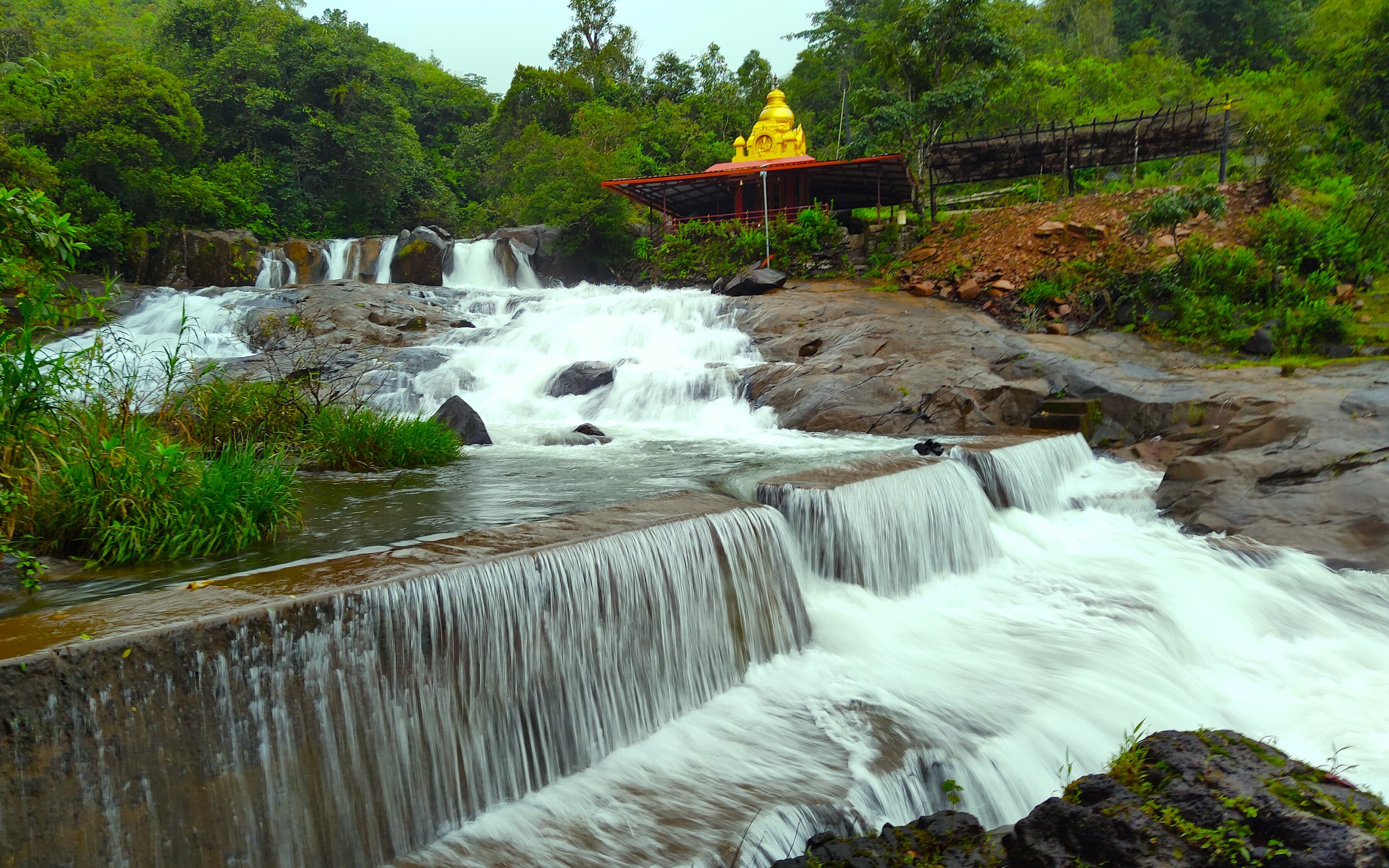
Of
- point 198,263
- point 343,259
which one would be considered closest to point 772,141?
point 343,259

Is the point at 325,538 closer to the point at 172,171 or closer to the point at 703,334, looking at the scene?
the point at 703,334

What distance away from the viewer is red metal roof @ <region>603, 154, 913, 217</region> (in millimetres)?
23442

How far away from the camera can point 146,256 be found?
993 inches

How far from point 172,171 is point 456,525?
1087 inches

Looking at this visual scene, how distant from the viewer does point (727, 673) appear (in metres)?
5.21

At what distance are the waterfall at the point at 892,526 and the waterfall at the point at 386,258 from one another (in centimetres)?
2348

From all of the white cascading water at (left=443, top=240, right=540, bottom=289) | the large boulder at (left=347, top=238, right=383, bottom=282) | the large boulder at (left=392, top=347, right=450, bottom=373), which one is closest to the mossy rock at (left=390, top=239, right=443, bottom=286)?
the white cascading water at (left=443, top=240, right=540, bottom=289)

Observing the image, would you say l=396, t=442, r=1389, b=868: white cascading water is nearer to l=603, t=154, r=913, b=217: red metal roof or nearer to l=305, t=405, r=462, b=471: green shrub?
l=305, t=405, r=462, b=471: green shrub

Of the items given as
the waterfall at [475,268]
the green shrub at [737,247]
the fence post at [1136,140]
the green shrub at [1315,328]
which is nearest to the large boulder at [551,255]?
the waterfall at [475,268]

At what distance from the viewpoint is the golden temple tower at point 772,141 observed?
30.2 meters

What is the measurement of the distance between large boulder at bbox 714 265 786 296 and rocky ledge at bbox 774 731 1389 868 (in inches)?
621

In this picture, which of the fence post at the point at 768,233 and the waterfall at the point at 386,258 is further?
the waterfall at the point at 386,258

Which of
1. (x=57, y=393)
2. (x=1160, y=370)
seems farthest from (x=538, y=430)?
(x=1160, y=370)

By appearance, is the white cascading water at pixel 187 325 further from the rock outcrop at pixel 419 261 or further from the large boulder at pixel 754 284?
the large boulder at pixel 754 284
